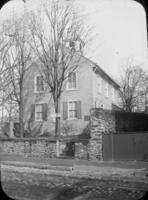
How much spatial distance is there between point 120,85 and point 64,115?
9305 millimetres

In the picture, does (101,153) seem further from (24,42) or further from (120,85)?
(120,85)

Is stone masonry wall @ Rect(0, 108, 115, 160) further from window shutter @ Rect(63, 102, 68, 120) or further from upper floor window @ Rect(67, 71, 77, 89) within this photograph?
upper floor window @ Rect(67, 71, 77, 89)

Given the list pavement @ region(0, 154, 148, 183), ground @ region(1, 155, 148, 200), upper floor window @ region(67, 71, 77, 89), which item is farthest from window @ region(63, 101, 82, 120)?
ground @ region(1, 155, 148, 200)

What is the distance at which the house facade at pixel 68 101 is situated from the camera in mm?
19547

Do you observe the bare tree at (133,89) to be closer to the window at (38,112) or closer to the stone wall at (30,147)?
the window at (38,112)

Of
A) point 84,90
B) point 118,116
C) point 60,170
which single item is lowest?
point 60,170

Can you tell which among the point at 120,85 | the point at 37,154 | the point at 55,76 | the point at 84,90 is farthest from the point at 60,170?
the point at 120,85

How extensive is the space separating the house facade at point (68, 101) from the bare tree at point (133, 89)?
569 cm

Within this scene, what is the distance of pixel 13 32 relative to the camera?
59.7 ft

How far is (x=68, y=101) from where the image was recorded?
20.2m

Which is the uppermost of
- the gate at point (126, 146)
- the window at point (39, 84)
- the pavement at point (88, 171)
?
the window at point (39, 84)

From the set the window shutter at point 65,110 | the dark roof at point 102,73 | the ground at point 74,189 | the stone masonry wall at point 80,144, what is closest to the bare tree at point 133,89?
the dark roof at point 102,73

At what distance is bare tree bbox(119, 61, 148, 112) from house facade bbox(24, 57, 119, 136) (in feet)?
18.7

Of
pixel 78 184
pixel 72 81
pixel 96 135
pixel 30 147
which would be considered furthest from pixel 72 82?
pixel 78 184
